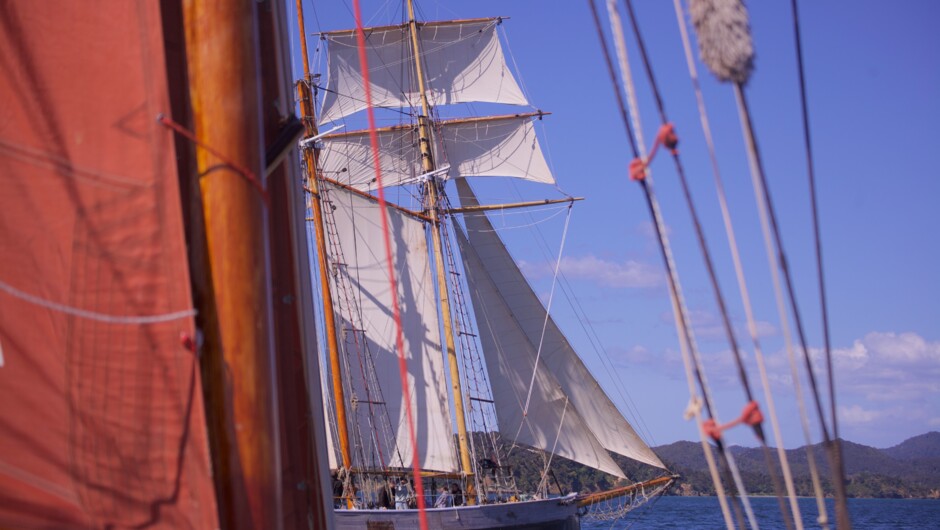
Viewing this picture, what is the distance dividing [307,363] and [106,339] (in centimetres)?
88

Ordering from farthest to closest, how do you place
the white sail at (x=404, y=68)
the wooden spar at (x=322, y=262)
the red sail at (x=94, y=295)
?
the white sail at (x=404, y=68), the wooden spar at (x=322, y=262), the red sail at (x=94, y=295)

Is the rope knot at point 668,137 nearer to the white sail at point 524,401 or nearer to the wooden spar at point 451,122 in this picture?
the white sail at point 524,401

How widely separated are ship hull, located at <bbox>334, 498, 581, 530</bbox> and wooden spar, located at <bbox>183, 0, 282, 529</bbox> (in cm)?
2277

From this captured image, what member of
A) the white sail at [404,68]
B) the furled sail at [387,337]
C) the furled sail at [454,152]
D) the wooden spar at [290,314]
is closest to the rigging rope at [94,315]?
the wooden spar at [290,314]

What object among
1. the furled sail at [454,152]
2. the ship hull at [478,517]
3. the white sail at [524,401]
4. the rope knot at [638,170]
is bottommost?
the ship hull at [478,517]

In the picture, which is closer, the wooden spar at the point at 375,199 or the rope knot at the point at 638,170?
the rope knot at the point at 638,170

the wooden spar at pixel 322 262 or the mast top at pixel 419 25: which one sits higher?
the mast top at pixel 419 25

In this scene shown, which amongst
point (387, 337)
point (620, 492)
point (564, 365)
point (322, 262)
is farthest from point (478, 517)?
point (322, 262)

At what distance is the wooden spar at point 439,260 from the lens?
1210 inches

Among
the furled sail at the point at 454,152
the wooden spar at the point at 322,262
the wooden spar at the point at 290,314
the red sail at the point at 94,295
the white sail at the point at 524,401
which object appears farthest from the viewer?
the furled sail at the point at 454,152

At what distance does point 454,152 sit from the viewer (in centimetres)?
3778

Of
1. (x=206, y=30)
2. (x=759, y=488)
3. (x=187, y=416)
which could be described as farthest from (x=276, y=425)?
(x=759, y=488)

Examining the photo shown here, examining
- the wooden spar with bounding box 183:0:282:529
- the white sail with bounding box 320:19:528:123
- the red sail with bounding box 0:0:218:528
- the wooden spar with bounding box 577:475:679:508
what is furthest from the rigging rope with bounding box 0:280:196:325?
the white sail with bounding box 320:19:528:123

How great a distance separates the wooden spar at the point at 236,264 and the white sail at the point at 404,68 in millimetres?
33387
